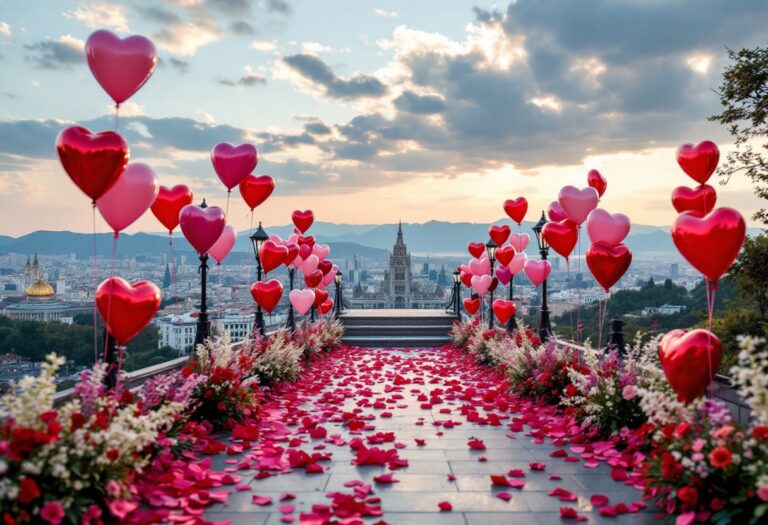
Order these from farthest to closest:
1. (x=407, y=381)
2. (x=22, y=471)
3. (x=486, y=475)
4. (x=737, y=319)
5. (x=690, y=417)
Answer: (x=737, y=319), (x=407, y=381), (x=486, y=475), (x=690, y=417), (x=22, y=471)

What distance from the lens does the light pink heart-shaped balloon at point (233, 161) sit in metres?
9.97

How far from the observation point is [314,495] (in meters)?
5.16

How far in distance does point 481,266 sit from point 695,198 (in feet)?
35.7

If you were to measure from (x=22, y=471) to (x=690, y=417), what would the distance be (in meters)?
5.09

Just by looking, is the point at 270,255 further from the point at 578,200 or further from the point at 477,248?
the point at 477,248

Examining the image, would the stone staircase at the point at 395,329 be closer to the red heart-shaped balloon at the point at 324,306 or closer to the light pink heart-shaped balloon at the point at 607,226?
the red heart-shaped balloon at the point at 324,306

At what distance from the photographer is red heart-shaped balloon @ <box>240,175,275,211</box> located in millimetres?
12078

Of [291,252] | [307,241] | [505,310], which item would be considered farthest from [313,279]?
[505,310]

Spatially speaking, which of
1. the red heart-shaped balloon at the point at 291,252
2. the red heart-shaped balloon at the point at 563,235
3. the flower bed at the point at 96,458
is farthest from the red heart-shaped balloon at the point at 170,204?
the red heart-shaped balloon at the point at 563,235

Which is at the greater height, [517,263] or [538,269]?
[517,263]

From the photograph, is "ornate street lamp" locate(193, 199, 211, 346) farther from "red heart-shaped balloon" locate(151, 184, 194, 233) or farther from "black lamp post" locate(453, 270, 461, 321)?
"black lamp post" locate(453, 270, 461, 321)

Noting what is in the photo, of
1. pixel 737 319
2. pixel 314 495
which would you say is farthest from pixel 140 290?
pixel 737 319

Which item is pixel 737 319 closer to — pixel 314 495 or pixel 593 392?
pixel 593 392

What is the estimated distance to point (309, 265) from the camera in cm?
1716
